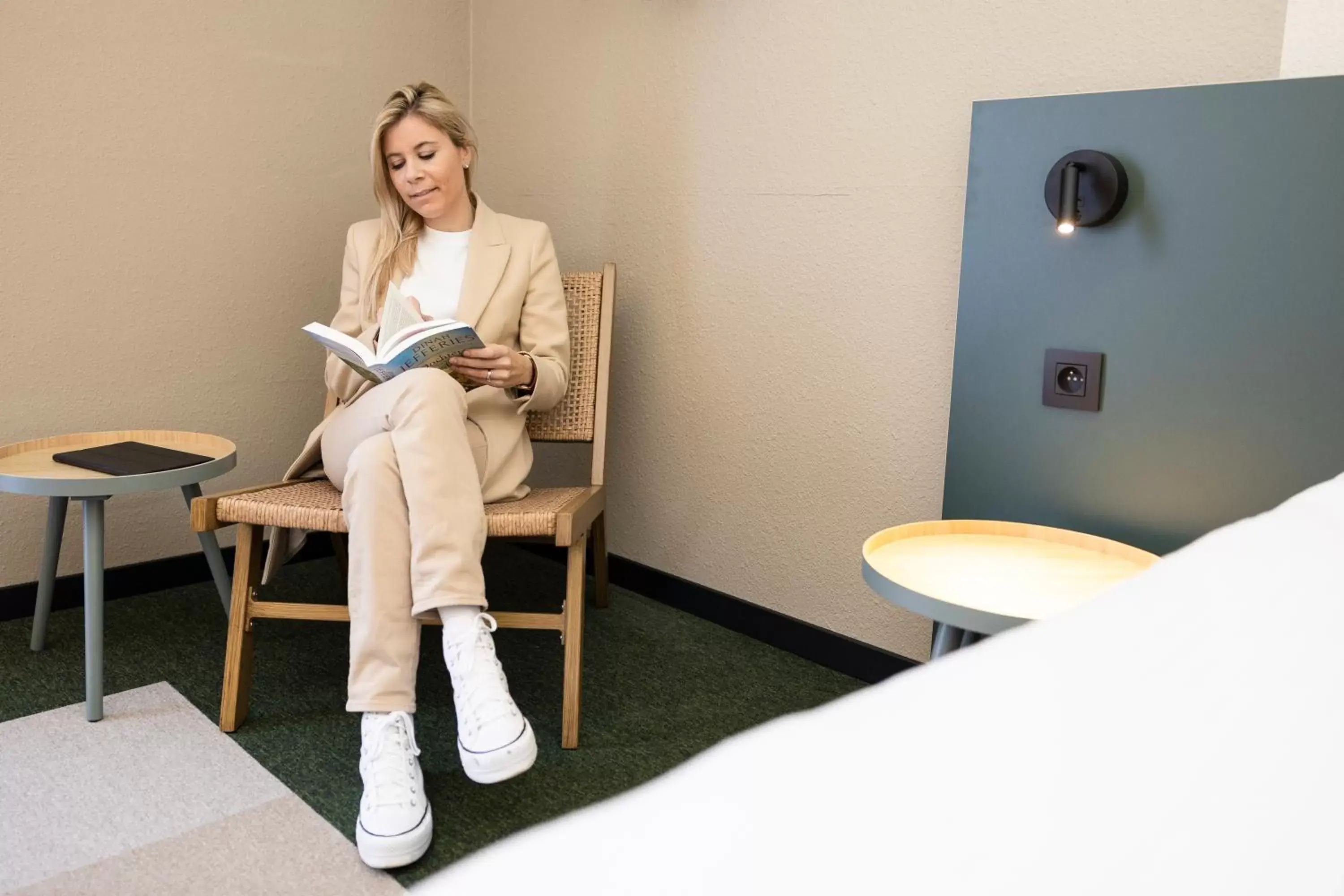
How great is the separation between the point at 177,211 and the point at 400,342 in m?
1.04

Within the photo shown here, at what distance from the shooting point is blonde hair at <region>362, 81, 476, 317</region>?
6.63ft

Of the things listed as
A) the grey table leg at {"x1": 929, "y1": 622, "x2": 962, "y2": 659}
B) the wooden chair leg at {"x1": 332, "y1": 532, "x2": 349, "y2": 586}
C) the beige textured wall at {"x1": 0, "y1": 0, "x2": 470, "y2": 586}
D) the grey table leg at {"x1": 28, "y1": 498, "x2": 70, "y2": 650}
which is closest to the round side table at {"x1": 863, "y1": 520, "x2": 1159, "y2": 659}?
the grey table leg at {"x1": 929, "y1": 622, "x2": 962, "y2": 659}

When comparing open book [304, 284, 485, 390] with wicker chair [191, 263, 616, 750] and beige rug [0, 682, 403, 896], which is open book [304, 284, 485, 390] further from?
beige rug [0, 682, 403, 896]

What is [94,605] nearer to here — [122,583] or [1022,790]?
[122,583]

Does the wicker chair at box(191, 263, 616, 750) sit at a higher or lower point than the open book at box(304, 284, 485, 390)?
lower

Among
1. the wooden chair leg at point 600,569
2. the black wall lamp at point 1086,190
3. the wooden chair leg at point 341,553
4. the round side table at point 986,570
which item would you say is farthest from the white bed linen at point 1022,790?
the wooden chair leg at point 341,553

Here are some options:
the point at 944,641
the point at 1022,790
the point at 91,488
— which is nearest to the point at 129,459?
the point at 91,488

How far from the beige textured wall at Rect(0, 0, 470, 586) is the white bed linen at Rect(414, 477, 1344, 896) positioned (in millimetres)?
2359

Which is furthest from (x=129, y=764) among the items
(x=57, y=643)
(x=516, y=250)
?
(x=516, y=250)

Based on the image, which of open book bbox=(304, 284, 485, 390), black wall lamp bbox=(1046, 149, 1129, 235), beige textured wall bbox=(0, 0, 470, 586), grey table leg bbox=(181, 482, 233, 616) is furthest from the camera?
beige textured wall bbox=(0, 0, 470, 586)

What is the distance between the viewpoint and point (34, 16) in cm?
212

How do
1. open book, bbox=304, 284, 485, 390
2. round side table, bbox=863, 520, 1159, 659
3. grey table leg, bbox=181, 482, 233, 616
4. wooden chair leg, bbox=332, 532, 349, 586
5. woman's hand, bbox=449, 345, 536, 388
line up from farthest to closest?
wooden chair leg, bbox=332, 532, 349, 586
grey table leg, bbox=181, 482, 233, 616
woman's hand, bbox=449, 345, 536, 388
open book, bbox=304, 284, 485, 390
round side table, bbox=863, 520, 1159, 659

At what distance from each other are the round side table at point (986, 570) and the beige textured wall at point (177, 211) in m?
1.78

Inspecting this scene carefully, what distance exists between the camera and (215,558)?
6.45 ft
